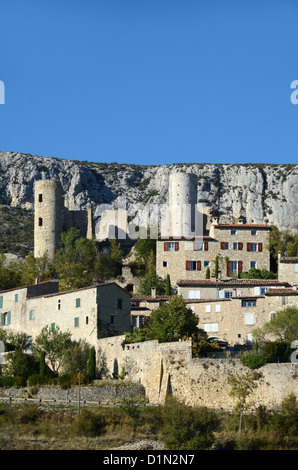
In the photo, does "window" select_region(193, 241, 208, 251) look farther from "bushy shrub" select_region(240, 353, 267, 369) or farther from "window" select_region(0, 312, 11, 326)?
"bushy shrub" select_region(240, 353, 267, 369)

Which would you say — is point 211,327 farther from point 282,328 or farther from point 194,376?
point 194,376

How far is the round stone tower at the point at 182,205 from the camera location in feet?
318

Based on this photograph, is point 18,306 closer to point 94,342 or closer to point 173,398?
point 94,342

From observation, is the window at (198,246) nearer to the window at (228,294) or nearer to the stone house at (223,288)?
the stone house at (223,288)

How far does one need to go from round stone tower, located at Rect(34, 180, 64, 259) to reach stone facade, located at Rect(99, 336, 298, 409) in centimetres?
3954

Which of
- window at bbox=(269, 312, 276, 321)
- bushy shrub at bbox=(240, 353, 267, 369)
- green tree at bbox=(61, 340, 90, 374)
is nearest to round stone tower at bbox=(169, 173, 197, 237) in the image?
window at bbox=(269, 312, 276, 321)

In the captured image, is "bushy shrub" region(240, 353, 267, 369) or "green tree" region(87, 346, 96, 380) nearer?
"bushy shrub" region(240, 353, 267, 369)

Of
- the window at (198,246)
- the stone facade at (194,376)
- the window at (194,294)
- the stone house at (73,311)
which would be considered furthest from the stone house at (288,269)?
the stone facade at (194,376)

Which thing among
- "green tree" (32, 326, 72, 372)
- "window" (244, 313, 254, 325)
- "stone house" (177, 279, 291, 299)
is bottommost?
"green tree" (32, 326, 72, 372)

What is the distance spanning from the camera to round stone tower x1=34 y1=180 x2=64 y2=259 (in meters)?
96.2

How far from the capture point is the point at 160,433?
52219mm

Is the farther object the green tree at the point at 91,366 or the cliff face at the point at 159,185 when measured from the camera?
the cliff face at the point at 159,185

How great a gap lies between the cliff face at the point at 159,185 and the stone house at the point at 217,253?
42.7 m

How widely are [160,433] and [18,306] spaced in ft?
71.1
